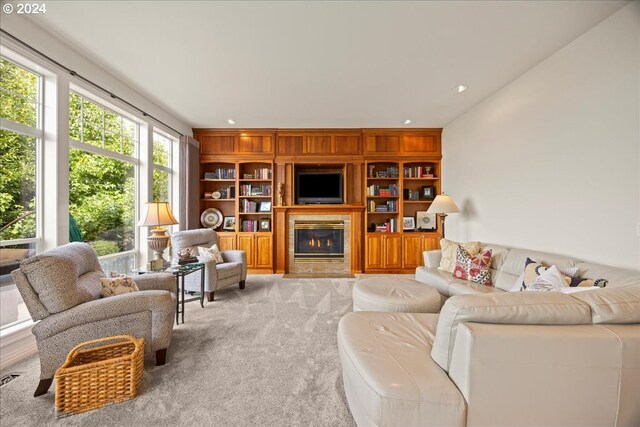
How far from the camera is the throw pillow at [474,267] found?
2.85 metres

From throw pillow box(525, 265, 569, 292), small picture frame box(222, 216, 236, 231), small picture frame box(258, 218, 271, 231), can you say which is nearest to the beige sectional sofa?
throw pillow box(525, 265, 569, 292)

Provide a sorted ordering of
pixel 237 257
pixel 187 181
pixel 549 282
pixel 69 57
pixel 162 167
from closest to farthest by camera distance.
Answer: pixel 549 282 < pixel 69 57 < pixel 237 257 < pixel 162 167 < pixel 187 181

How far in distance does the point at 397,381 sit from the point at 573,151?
108 inches

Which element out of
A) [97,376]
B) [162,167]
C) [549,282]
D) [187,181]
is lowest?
[97,376]

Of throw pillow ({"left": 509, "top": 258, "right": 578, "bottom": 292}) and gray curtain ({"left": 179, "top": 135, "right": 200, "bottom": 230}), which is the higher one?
gray curtain ({"left": 179, "top": 135, "right": 200, "bottom": 230})

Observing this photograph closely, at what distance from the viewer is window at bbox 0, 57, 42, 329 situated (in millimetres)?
2172

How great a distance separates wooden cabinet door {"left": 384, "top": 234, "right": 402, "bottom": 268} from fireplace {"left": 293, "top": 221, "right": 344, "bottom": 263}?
866 millimetres

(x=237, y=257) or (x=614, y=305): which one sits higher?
(x=614, y=305)

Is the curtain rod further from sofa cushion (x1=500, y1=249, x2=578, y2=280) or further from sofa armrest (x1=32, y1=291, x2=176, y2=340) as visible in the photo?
sofa cushion (x1=500, y1=249, x2=578, y2=280)

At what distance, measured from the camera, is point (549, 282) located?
6.35 feet

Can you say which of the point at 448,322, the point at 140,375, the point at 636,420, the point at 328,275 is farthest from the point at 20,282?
the point at 328,275

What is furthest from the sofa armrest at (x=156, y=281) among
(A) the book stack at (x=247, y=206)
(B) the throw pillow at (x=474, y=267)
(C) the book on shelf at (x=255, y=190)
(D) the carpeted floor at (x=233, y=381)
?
(B) the throw pillow at (x=474, y=267)

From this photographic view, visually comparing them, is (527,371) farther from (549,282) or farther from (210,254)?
(210,254)

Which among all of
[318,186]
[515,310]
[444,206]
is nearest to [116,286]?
[515,310]
